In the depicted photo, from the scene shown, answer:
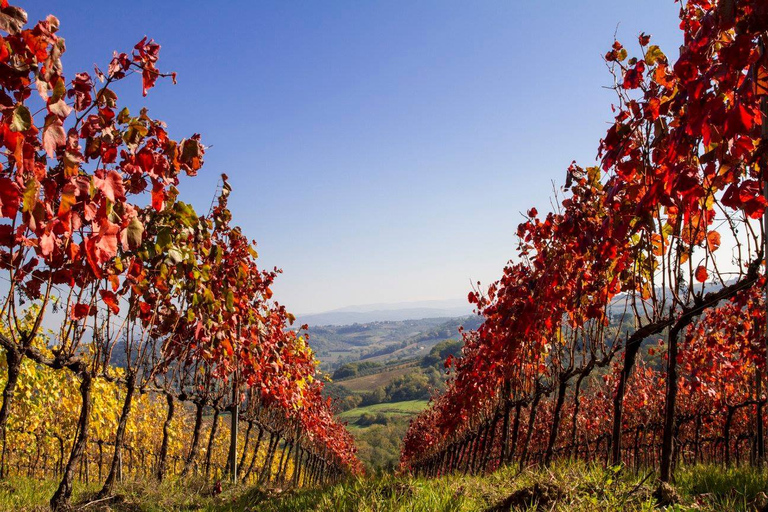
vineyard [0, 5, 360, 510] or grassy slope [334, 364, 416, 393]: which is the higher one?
vineyard [0, 5, 360, 510]

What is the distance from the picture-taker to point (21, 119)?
6.84ft

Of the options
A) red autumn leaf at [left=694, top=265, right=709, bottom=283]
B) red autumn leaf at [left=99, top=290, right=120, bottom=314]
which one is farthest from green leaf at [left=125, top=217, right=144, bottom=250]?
red autumn leaf at [left=694, top=265, right=709, bottom=283]

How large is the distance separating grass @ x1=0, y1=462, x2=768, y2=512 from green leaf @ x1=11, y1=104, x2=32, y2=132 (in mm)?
3340

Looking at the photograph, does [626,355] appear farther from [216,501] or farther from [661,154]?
[216,501]

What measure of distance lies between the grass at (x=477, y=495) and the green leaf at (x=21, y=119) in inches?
132

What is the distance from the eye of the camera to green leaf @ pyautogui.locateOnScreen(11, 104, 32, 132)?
2.06 metres

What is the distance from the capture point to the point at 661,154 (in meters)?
2.78

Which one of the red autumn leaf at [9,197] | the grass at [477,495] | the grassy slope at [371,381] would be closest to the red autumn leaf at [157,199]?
the red autumn leaf at [9,197]

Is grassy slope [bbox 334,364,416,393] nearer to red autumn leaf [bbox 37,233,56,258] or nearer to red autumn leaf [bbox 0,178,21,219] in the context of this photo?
red autumn leaf [bbox 37,233,56,258]

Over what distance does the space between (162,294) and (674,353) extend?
4.94m

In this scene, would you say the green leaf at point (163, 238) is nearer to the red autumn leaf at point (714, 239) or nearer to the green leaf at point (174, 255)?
the green leaf at point (174, 255)

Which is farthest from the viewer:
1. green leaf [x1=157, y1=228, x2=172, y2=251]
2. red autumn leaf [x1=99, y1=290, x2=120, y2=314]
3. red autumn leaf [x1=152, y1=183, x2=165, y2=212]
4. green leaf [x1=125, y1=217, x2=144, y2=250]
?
red autumn leaf [x1=99, y1=290, x2=120, y2=314]

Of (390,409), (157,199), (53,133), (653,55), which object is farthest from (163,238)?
(390,409)

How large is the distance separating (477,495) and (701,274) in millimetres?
2705
